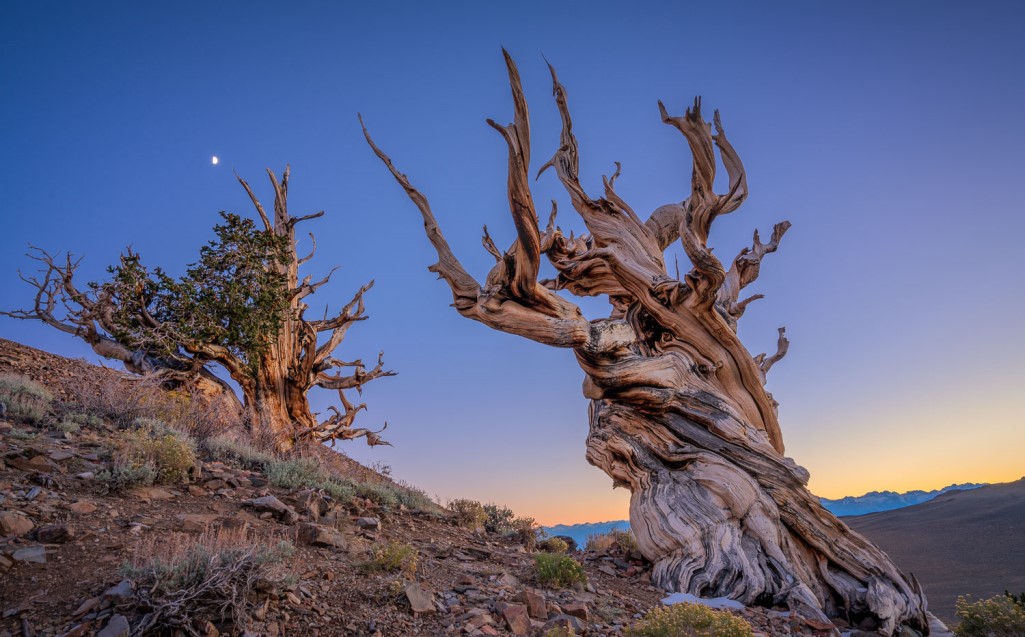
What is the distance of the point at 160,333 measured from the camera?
11961 millimetres

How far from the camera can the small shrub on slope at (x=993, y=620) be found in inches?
209

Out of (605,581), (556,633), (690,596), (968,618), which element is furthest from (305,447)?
(968,618)

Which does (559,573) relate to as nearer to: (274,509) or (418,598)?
(418,598)

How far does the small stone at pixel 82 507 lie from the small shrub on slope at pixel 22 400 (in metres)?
3.39

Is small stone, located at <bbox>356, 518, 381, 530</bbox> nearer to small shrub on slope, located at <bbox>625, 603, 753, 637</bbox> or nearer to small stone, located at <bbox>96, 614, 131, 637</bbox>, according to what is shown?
small stone, located at <bbox>96, 614, 131, 637</bbox>

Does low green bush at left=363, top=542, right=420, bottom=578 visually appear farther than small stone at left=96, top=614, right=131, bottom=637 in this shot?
Yes

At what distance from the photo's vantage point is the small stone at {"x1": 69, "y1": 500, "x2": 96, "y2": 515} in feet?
14.8

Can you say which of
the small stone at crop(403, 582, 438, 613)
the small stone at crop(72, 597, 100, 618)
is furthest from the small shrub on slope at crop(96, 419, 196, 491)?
the small stone at crop(403, 582, 438, 613)

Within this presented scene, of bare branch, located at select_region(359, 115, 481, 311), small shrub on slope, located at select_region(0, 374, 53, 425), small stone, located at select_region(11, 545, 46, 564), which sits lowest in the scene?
small stone, located at select_region(11, 545, 46, 564)

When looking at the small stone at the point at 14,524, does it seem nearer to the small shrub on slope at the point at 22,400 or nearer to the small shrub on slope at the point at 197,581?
the small shrub on slope at the point at 197,581

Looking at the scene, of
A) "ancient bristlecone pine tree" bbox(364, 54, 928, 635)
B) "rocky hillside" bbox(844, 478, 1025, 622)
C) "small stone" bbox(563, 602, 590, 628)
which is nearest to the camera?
"small stone" bbox(563, 602, 590, 628)

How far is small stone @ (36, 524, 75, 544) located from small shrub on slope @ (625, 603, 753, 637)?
4.28 m

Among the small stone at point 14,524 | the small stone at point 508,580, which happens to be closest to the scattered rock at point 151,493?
the small stone at point 14,524

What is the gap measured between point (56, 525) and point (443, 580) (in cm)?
307
